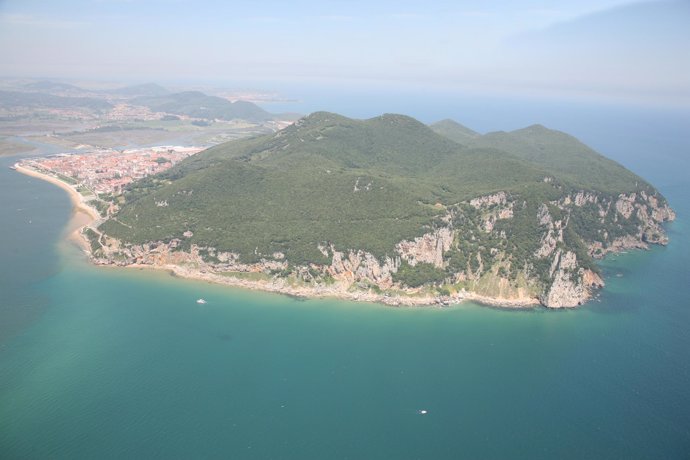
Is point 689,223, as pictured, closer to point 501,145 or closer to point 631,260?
point 631,260

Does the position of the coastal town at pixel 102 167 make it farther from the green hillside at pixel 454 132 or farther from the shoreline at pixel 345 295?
the green hillside at pixel 454 132

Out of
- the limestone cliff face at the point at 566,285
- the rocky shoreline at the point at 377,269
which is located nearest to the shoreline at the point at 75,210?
the rocky shoreline at the point at 377,269

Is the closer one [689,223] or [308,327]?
[308,327]

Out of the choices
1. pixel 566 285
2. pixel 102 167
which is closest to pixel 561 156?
pixel 566 285

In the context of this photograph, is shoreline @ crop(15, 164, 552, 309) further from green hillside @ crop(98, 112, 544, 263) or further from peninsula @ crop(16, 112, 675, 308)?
green hillside @ crop(98, 112, 544, 263)

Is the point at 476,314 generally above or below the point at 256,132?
below

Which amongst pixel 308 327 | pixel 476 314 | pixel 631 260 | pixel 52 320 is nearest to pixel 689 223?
pixel 631 260

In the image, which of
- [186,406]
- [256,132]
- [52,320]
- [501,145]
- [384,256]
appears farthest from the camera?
[256,132]
